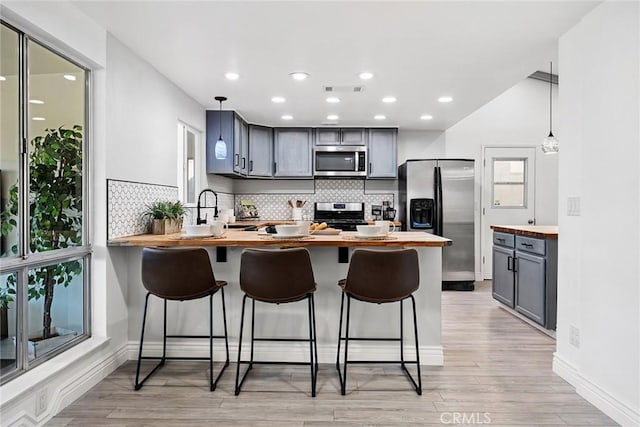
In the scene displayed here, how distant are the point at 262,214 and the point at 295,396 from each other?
3.96 meters

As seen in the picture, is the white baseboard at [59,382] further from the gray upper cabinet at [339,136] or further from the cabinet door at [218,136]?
the gray upper cabinet at [339,136]

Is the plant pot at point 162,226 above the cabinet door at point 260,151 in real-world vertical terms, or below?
below

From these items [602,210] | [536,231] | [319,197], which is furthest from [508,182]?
[602,210]

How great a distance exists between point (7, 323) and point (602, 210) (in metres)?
3.21

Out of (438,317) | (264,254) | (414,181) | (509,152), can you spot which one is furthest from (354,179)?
(264,254)

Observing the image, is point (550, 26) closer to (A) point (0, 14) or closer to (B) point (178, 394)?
(A) point (0, 14)

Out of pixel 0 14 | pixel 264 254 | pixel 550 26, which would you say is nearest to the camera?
pixel 0 14

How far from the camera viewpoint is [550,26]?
8.42 ft

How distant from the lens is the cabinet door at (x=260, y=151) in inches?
216

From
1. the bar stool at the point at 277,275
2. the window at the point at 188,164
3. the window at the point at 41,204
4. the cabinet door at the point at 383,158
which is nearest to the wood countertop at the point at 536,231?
the cabinet door at the point at 383,158

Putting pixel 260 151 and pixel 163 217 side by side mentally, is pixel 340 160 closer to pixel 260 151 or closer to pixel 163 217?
pixel 260 151

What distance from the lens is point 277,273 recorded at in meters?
2.36

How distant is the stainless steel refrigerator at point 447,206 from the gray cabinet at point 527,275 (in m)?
0.87

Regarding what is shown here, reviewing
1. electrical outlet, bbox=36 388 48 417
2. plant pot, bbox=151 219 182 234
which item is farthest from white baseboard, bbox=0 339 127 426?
plant pot, bbox=151 219 182 234
